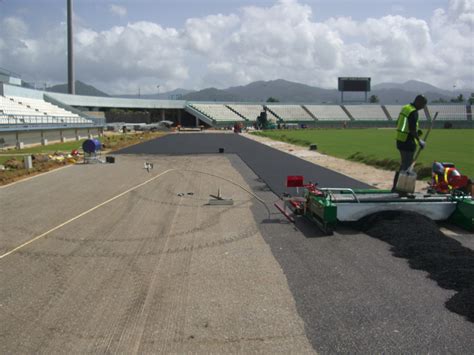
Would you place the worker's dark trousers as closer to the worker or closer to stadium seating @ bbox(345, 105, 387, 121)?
the worker

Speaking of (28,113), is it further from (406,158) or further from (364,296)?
(364,296)

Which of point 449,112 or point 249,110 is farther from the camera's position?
point 249,110

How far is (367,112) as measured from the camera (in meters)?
97.8

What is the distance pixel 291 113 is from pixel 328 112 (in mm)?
7996

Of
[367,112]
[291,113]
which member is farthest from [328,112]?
[367,112]

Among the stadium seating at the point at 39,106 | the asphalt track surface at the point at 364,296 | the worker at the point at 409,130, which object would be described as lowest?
the asphalt track surface at the point at 364,296

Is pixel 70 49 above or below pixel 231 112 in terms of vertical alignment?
above

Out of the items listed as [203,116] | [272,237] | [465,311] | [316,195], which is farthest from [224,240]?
[203,116]

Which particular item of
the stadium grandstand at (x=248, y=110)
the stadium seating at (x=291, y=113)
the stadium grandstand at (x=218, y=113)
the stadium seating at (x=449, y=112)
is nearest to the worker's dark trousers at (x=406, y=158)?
the stadium grandstand at (x=218, y=113)

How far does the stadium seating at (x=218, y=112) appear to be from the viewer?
290ft

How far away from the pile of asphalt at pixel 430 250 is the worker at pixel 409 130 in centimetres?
155

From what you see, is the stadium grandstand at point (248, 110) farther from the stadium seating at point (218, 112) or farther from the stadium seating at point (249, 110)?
the stadium seating at point (218, 112)

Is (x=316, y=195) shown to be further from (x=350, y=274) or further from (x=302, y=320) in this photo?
(x=302, y=320)

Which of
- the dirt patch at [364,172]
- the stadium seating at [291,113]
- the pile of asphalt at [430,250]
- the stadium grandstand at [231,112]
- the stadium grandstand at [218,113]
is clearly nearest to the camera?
the pile of asphalt at [430,250]
